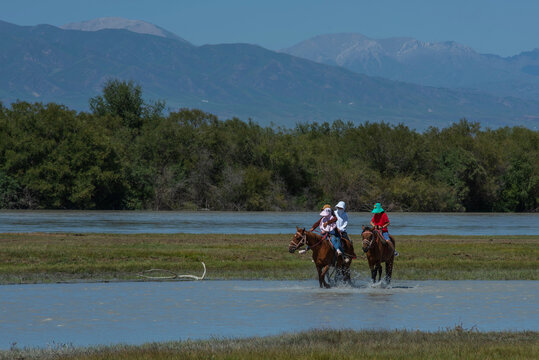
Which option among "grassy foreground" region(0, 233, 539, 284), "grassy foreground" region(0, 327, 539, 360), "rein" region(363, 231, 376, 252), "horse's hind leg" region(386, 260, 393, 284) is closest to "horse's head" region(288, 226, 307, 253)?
"rein" region(363, 231, 376, 252)

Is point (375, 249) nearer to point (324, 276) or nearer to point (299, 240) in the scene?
point (324, 276)

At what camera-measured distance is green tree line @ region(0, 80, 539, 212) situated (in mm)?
83125

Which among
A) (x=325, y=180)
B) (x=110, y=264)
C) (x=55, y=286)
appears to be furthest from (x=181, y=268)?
(x=325, y=180)

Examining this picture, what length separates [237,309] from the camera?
20.1 metres

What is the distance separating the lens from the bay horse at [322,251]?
23.4 m

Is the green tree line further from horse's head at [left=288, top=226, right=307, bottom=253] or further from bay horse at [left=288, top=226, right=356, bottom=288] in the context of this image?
horse's head at [left=288, top=226, right=307, bottom=253]

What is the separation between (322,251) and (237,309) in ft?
15.0

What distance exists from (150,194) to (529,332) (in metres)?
75.0

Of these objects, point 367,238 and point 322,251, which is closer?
point 367,238

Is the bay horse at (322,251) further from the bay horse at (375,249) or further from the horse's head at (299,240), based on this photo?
the bay horse at (375,249)

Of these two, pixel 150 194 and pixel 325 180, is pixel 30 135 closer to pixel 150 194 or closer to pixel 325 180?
pixel 150 194

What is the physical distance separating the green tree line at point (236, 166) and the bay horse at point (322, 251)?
60035mm

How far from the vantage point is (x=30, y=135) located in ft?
278

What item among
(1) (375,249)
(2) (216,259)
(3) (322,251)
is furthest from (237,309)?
(2) (216,259)
